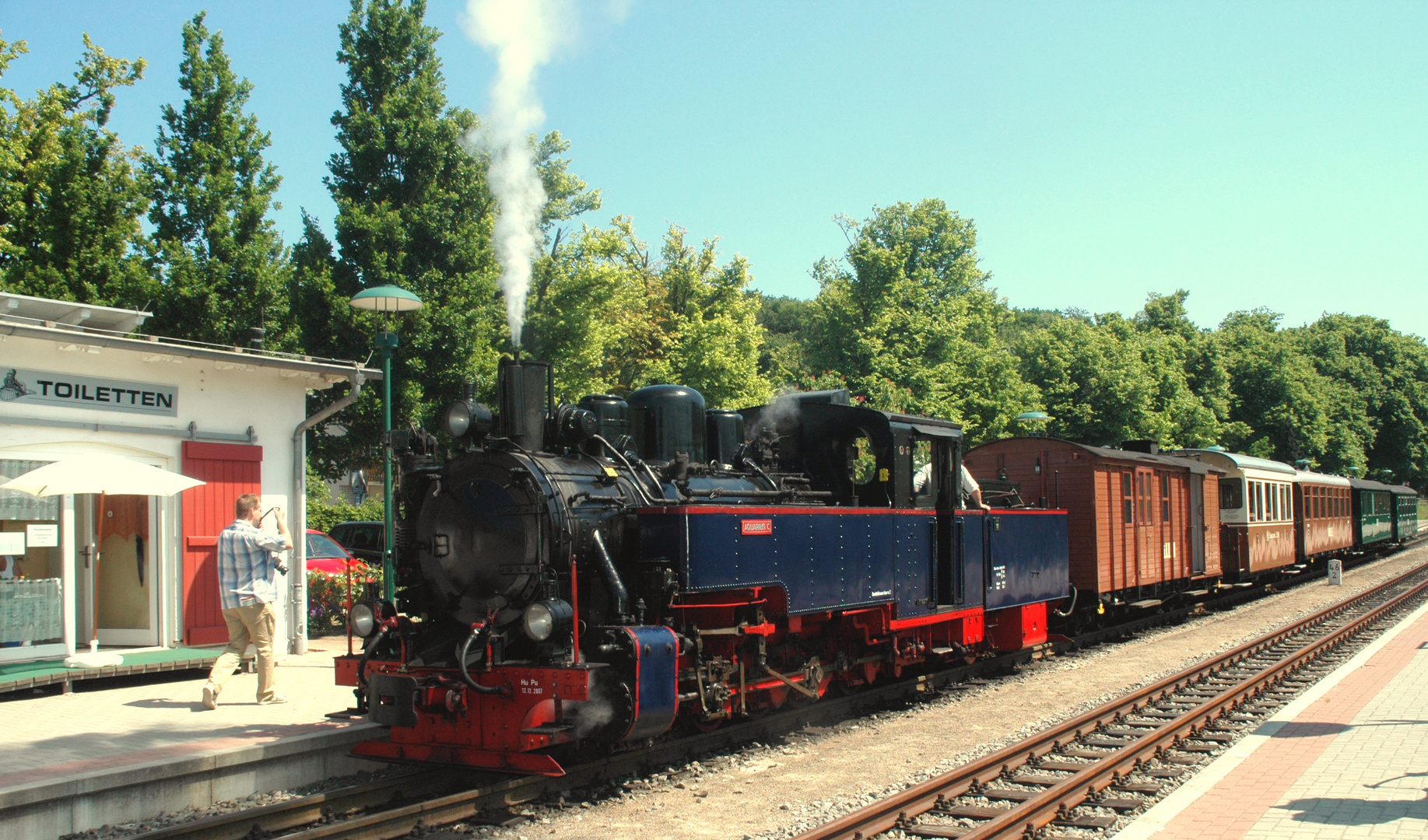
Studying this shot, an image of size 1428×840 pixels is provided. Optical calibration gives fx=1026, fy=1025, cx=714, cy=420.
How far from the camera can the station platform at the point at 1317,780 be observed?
541 centimetres

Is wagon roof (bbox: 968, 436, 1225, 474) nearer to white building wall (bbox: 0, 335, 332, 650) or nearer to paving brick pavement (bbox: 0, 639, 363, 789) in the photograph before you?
white building wall (bbox: 0, 335, 332, 650)

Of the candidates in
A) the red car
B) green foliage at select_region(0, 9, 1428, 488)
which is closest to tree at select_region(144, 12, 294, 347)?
green foliage at select_region(0, 9, 1428, 488)

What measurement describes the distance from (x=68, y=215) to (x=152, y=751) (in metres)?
15.6

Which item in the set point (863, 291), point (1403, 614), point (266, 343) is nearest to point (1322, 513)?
point (1403, 614)

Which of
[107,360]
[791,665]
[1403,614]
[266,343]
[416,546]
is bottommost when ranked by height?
[1403,614]

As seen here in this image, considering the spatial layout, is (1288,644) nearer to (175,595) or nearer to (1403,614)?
(1403,614)

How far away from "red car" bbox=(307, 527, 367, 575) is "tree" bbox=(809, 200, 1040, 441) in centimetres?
1582

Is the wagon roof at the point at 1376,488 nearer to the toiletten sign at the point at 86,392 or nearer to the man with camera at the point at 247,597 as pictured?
the man with camera at the point at 247,597

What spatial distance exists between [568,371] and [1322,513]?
66.8 feet

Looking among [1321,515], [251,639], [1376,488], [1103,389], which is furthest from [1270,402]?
[251,639]

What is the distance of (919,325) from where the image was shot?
3312 centimetres

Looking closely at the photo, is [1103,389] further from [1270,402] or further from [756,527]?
[756,527]

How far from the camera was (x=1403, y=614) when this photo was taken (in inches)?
666

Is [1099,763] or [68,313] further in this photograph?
[68,313]
